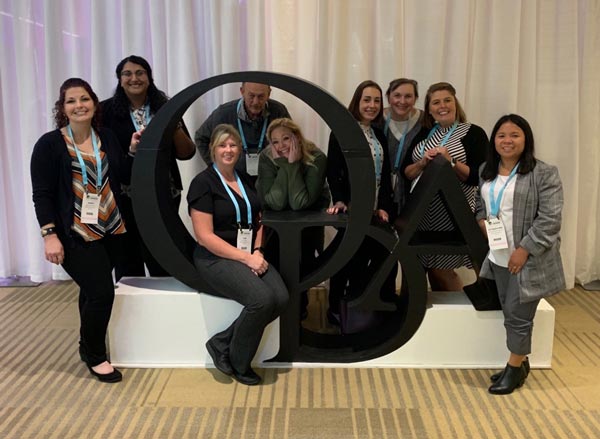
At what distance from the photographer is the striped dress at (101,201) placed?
2.45 metres

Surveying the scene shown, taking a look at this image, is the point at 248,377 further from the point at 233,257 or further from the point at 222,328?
the point at 233,257

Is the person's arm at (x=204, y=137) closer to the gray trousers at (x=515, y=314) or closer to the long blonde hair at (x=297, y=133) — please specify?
the long blonde hair at (x=297, y=133)

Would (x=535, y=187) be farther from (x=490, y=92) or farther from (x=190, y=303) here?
(x=190, y=303)

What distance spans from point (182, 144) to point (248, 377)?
1165 mm

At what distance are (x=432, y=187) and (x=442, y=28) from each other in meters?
1.37

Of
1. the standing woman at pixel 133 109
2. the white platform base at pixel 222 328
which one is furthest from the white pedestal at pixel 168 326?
the standing woman at pixel 133 109

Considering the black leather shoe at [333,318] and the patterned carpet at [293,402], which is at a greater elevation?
the black leather shoe at [333,318]

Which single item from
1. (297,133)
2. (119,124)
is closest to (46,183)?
(119,124)

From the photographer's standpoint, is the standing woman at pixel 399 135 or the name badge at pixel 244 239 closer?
the name badge at pixel 244 239

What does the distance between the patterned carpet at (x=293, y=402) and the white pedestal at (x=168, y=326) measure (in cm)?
7

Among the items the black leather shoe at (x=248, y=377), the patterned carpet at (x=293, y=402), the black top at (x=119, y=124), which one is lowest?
the patterned carpet at (x=293, y=402)

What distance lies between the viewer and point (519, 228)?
239cm

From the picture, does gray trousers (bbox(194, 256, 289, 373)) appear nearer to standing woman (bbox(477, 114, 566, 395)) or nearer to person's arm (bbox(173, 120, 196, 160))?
person's arm (bbox(173, 120, 196, 160))

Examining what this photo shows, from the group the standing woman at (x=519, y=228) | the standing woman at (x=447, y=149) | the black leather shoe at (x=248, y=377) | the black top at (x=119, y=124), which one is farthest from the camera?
the black top at (x=119, y=124)
